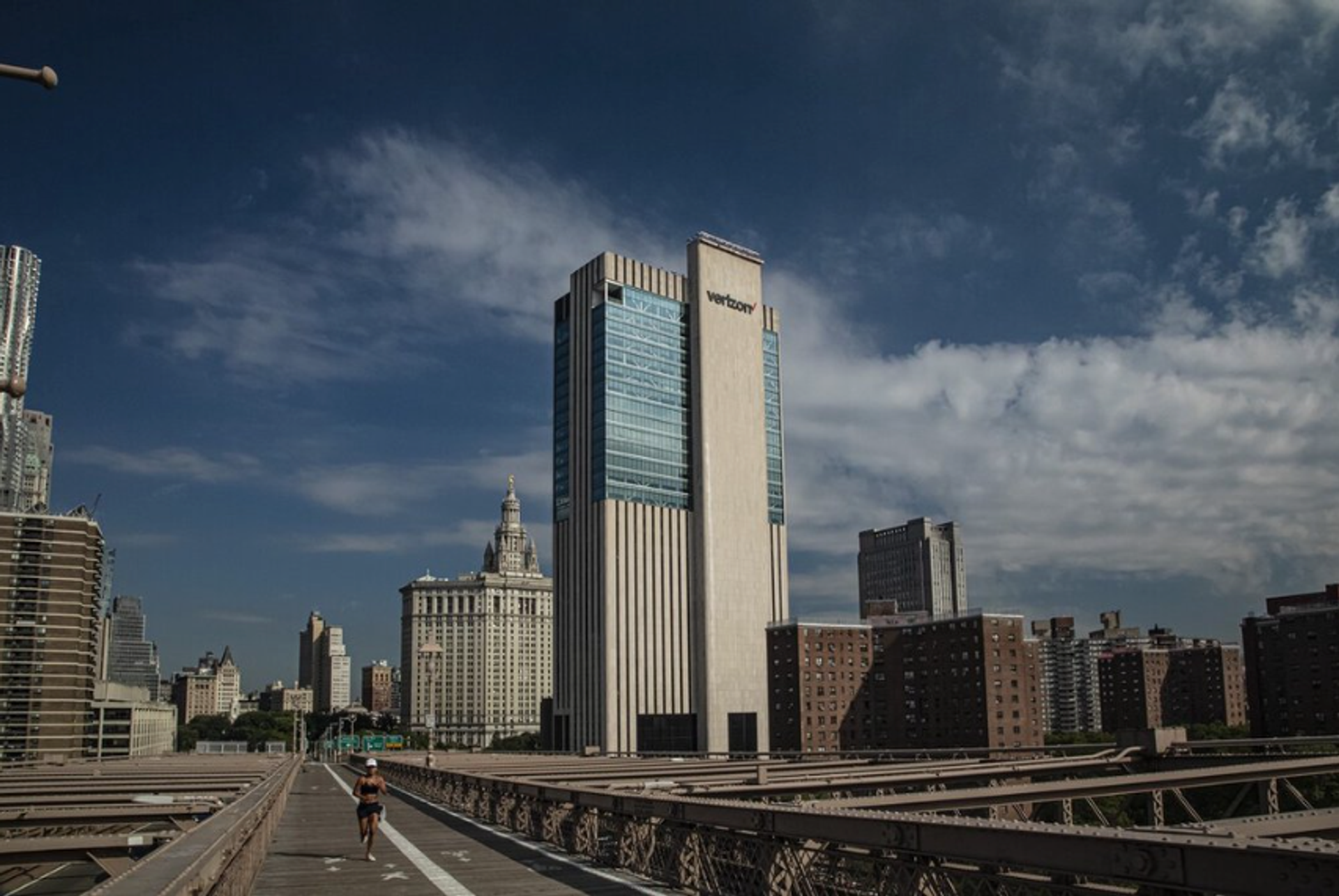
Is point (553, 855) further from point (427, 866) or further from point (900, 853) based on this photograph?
point (900, 853)

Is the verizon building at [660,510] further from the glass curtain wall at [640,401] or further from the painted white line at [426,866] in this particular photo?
the painted white line at [426,866]

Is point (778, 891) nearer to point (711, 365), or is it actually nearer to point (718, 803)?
point (718, 803)

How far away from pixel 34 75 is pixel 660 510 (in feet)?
452

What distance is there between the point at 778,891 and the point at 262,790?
15769 millimetres

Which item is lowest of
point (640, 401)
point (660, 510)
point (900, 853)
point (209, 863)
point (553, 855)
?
point (553, 855)

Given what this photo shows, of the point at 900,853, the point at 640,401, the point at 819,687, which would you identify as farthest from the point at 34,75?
the point at 819,687

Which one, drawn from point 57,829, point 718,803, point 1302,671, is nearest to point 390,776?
point 57,829

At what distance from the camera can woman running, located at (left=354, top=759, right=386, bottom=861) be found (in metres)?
19.5

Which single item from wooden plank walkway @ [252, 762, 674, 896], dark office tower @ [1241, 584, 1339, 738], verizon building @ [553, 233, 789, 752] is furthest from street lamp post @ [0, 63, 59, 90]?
dark office tower @ [1241, 584, 1339, 738]

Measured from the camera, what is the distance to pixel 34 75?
39.4ft

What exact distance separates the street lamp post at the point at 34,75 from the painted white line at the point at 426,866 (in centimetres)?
1110

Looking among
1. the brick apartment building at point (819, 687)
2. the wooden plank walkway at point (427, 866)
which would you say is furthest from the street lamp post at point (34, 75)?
the brick apartment building at point (819, 687)

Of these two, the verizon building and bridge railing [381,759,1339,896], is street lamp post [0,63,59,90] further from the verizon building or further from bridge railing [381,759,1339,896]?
the verizon building

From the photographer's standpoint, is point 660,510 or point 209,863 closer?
point 209,863
